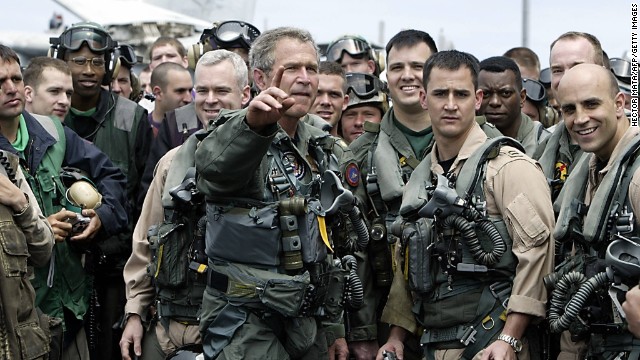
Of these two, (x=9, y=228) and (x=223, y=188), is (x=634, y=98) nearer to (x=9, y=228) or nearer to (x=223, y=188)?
(x=223, y=188)

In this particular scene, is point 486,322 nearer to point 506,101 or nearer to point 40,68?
point 506,101

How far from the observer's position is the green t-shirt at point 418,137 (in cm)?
692

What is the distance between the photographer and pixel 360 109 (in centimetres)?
811

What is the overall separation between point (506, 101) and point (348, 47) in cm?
249

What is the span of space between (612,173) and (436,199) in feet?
3.20

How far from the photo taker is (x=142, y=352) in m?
6.41

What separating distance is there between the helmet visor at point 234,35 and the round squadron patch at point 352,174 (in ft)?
9.04

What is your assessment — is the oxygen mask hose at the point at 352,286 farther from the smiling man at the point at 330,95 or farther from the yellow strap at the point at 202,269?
the smiling man at the point at 330,95

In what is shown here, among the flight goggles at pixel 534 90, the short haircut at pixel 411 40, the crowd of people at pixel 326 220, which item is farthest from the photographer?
the flight goggles at pixel 534 90

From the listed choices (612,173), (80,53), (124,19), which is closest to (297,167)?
(612,173)

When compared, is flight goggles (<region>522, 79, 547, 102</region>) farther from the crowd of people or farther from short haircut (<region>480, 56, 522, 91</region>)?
short haircut (<region>480, 56, 522, 91</region>)

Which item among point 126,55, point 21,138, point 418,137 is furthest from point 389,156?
point 126,55

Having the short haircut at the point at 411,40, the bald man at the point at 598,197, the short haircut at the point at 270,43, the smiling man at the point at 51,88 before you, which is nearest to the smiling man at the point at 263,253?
the short haircut at the point at 270,43

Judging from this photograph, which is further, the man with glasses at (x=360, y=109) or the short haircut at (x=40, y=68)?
the man with glasses at (x=360, y=109)
